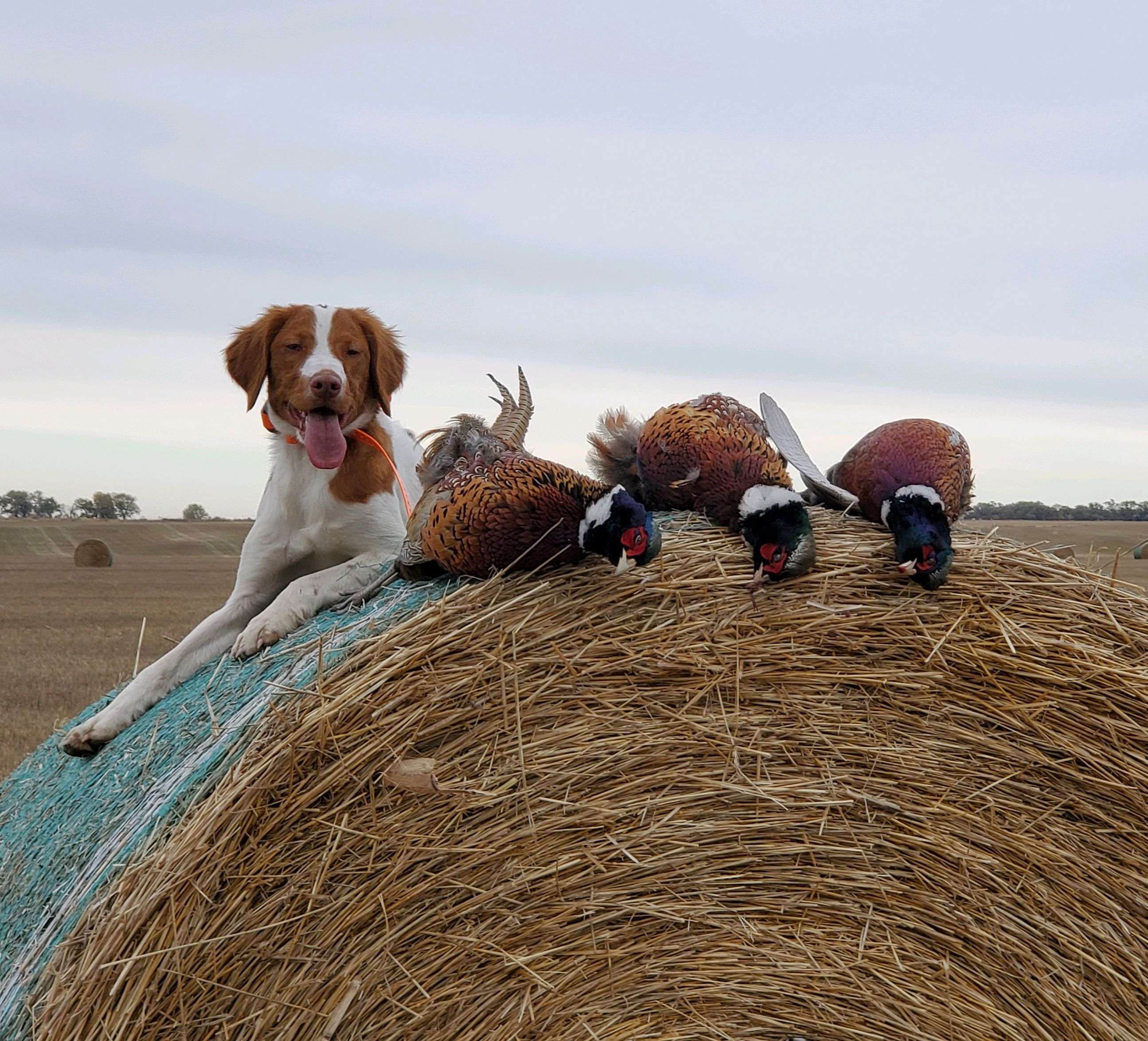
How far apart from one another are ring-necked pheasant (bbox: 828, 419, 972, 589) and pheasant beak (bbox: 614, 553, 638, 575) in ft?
2.36

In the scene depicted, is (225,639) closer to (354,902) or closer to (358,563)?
(358,563)

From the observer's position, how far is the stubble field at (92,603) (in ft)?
23.5

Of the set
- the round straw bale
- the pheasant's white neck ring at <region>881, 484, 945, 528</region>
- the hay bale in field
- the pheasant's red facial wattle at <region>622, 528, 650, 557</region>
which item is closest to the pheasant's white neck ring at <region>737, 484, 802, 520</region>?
the round straw bale

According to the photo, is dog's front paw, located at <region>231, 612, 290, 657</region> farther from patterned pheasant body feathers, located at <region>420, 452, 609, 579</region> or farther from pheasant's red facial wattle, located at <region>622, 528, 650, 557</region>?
pheasant's red facial wattle, located at <region>622, 528, 650, 557</region>

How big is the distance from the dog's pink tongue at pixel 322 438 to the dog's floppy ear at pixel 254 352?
0.73ft

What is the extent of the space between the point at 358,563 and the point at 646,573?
38.3 inches

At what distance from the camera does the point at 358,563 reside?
10.3 ft

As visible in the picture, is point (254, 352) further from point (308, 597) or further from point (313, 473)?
point (308, 597)

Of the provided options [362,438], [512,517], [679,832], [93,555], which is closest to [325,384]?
[362,438]

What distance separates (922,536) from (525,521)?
0.97 m

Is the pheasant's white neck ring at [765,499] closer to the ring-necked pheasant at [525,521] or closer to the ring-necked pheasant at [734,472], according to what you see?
the ring-necked pheasant at [734,472]

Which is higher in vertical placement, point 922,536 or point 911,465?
point 911,465

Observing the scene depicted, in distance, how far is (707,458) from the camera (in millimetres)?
2816

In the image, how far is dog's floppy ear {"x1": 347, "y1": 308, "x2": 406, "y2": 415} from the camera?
3.19 meters
